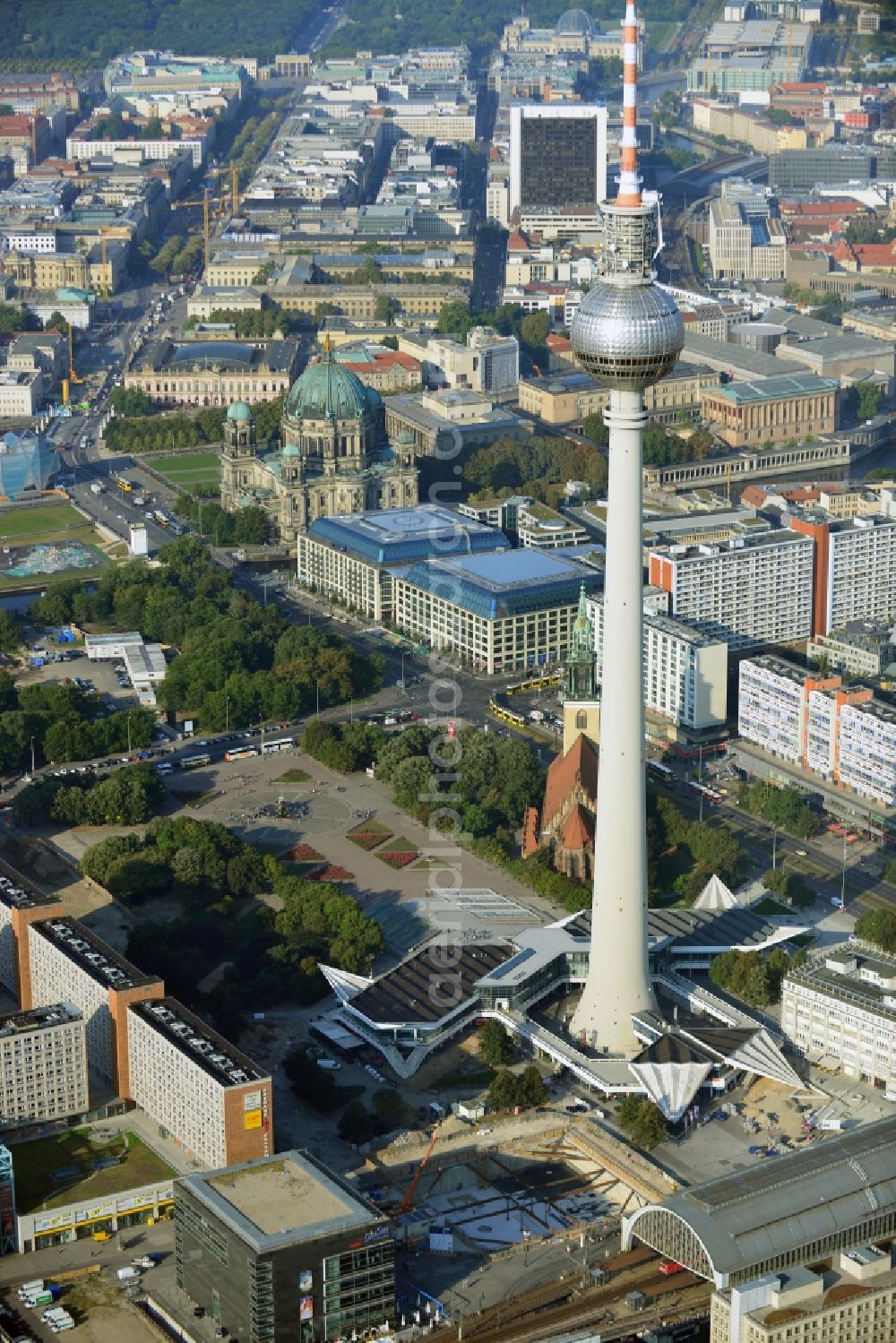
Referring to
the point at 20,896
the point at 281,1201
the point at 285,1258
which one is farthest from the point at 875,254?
the point at 285,1258

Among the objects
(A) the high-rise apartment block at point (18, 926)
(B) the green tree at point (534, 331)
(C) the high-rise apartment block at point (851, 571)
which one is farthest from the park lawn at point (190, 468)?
(A) the high-rise apartment block at point (18, 926)

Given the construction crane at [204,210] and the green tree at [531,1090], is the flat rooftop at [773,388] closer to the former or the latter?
the construction crane at [204,210]

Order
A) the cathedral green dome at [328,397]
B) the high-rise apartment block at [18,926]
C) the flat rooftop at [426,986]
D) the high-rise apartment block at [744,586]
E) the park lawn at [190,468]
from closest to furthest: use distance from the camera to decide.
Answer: the flat rooftop at [426,986]
the high-rise apartment block at [18,926]
the high-rise apartment block at [744,586]
the cathedral green dome at [328,397]
the park lawn at [190,468]

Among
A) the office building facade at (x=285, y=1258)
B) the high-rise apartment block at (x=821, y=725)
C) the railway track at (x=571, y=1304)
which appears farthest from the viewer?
the high-rise apartment block at (x=821, y=725)

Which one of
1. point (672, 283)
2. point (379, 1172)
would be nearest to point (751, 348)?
point (672, 283)

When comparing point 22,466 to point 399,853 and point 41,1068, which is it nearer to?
point 399,853

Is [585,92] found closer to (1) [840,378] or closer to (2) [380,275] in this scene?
(2) [380,275]
